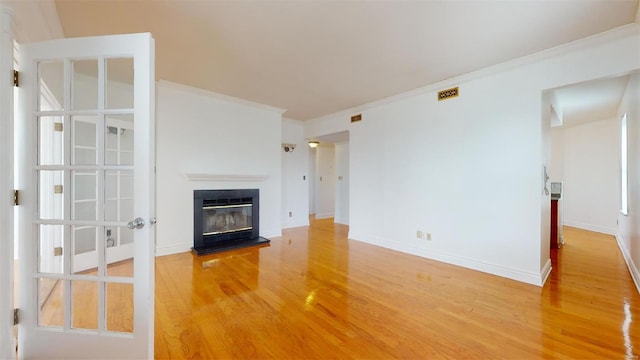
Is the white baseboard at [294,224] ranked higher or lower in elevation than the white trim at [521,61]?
lower

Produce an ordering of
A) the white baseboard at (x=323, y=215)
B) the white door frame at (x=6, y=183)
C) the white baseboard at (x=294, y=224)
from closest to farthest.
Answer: the white door frame at (x=6, y=183), the white baseboard at (x=294, y=224), the white baseboard at (x=323, y=215)

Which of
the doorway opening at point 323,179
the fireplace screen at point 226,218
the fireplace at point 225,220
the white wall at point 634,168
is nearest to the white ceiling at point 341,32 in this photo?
the white wall at point 634,168

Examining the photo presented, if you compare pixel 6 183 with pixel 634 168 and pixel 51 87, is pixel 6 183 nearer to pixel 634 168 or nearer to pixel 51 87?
pixel 51 87

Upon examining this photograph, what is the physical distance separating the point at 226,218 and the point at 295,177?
2121 millimetres

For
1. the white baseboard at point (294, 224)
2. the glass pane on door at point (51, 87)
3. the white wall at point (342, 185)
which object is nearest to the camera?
the glass pane on door at point (51, 87)

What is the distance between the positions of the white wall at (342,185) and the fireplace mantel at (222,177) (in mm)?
2529

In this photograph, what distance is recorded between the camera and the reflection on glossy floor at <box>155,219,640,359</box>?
5.71 feet

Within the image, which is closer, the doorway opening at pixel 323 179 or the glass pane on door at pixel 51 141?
the glass pane on door at pixel 51 141

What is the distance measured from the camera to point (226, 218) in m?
4.45

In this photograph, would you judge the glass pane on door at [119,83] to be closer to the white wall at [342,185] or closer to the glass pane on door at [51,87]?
the glass pane on door at [51,87]

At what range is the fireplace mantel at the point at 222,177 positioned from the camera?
13.1 ft

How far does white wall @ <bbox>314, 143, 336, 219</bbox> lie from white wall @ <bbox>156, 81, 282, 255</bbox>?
110 inches

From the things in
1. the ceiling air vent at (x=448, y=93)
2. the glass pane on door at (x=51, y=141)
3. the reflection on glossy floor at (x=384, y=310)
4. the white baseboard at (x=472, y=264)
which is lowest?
the reflection on glossy floor at (x=384, y=310)

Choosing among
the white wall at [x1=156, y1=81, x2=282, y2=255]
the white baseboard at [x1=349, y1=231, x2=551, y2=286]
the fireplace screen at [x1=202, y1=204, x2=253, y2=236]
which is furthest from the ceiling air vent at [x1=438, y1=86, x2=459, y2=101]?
the fireplace screen at [x1=202, y1=204, x2=253, y2=236]
